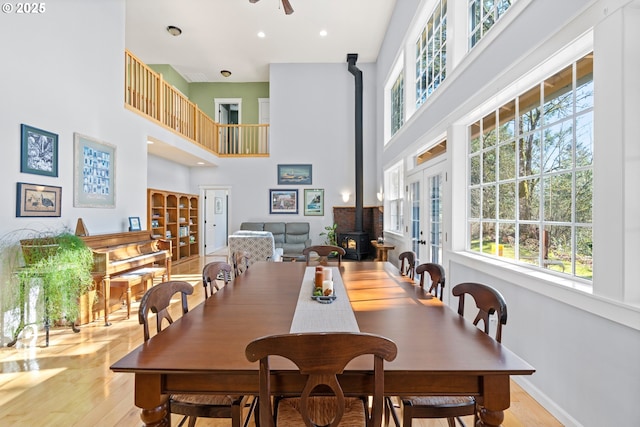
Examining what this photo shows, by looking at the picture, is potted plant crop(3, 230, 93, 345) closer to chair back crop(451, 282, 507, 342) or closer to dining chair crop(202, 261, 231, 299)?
dining chair crop(202, 261, 231, 299)

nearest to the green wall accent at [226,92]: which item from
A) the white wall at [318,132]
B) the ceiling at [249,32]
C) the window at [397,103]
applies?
the ceiling at [249,32]

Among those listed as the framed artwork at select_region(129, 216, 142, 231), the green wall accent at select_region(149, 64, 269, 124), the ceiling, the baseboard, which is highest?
the ceiling

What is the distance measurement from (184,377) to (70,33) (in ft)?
14.8

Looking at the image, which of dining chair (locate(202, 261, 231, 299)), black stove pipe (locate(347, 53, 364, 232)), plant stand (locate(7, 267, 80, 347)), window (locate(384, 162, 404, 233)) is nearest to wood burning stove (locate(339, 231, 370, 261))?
black stove pipe (locate(347, 53, 364, 232))

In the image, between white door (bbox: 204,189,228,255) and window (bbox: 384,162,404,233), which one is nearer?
window (bbox: 384,162,404,233)

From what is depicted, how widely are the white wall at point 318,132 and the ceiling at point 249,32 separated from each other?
1.45 ft

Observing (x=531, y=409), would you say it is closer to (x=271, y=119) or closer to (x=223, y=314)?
(x=223, y=314)

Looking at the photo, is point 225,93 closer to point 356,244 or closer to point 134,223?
point 134,223

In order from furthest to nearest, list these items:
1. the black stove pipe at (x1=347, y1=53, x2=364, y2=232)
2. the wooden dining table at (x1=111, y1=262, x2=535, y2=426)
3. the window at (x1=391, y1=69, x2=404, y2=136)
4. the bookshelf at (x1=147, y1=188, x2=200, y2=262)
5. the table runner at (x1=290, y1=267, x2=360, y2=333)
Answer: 1. the black stove pipe at (x1=347, y1=53, x2=364, y2=232)
2. the bookshelf at (x1=147, y1=188, x2=200, y2=262)
3. the window at (x1=391, y1=69, x2=404, y2=136)
4. the table runner at (x1=290, y1=267, x2=360, y2=333)
5. the wooden dining table at (x1=111, y1=262, x2=535, y2=426)

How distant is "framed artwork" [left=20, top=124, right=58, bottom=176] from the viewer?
312 centimetres

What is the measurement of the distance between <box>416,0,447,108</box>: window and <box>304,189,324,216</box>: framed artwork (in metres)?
4.07

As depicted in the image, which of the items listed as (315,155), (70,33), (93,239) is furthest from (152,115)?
(315,155)

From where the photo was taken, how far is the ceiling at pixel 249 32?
5.96m

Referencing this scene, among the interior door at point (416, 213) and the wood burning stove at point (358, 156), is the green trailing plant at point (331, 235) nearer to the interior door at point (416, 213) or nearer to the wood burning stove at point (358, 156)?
the wood burning stove at point (358, 156)
